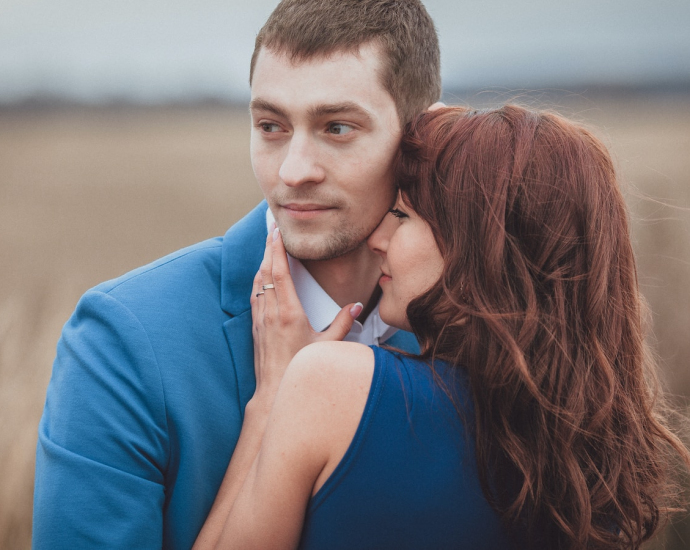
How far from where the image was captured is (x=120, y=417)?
196cm

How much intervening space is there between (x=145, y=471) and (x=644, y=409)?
147 cm

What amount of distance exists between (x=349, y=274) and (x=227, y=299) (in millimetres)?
588

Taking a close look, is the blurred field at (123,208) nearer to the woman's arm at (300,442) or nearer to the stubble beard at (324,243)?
the stubble beard at (324,243)

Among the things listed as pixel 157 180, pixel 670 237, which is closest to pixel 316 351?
pixel 670 237

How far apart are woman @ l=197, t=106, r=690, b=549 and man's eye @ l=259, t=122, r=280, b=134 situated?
0.52 metres

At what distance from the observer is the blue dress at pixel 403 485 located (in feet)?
5.95

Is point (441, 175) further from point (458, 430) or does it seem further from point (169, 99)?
point (169, 99)

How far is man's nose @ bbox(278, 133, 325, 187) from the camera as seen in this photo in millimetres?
2379

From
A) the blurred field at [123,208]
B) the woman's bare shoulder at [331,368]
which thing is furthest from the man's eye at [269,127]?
the blurred field at [123,208]

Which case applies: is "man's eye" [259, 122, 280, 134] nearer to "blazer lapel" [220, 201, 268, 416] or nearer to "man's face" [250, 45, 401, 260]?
"man's face" [250, 45, 401, 260]

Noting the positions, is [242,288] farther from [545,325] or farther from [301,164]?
[545,325]

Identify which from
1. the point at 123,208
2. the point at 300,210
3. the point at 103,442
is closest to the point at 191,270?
the point at 300,210

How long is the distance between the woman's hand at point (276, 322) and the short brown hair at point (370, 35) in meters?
0.65

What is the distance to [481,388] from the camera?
6.34 feet
